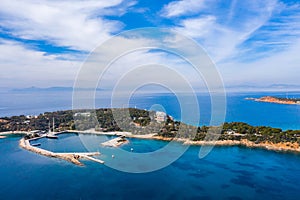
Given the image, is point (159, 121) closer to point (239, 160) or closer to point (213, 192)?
point (239, 160)

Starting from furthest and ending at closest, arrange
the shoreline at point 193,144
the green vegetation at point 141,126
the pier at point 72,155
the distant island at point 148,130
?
the green vegetation at point 141,126
the distant island at point 148,130
the shoreline at point 193,144
the pier at point 72,155

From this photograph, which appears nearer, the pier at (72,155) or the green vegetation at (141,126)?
the pier at (72,155)

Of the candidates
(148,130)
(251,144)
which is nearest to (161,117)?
(148,130)

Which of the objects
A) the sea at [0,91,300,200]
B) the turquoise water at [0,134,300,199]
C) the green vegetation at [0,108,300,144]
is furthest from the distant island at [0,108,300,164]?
the turquoise water at [0,134,300,199]

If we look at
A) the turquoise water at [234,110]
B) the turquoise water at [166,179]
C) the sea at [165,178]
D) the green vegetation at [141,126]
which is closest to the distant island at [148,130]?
the green vegetation at [141,126]

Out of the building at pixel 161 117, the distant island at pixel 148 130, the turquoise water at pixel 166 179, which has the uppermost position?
the building at pixel 161 117

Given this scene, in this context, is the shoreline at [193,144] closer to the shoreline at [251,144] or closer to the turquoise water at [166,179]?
the shoreline at [251,144]

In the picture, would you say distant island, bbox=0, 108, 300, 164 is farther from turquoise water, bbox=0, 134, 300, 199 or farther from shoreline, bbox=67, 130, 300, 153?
turquoise water, bbox=0, 134, 300, 199

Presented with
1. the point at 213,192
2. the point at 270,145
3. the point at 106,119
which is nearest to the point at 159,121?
the point at 106,119

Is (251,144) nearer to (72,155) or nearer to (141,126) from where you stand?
(141,126)
